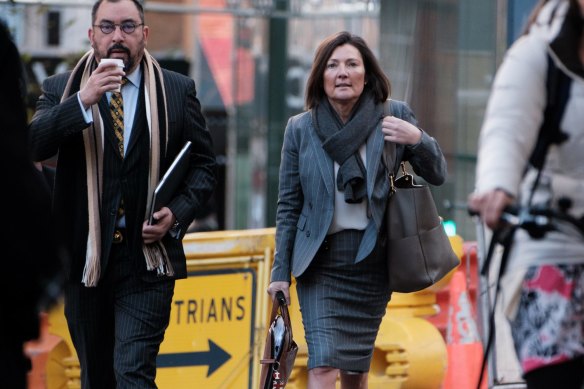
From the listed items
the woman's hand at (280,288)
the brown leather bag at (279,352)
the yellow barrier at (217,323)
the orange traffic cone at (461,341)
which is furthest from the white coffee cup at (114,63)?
the orange traffic cone at (461,341)

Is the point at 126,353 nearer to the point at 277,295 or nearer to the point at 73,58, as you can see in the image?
the point at 277,295

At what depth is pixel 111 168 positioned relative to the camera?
20.8 feet

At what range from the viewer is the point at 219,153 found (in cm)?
2230

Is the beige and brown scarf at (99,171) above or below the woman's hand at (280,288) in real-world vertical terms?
above

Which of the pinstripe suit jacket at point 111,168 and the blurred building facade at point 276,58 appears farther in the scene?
the blurred building facade at point 276,58

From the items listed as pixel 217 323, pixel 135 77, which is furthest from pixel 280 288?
pixel 217 323

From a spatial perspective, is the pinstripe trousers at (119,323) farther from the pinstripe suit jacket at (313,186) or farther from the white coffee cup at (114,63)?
the white coffee cup at (114,63)

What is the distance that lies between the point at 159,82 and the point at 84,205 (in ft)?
2.16

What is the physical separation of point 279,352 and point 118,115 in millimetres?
1315

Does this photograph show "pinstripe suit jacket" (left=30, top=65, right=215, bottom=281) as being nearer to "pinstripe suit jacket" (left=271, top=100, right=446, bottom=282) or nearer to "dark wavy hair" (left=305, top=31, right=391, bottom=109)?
"pinstripe suit jacket" (left=271, top=100, right=446, bottom=282)

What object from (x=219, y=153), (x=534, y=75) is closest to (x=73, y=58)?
(x=219, y=153)

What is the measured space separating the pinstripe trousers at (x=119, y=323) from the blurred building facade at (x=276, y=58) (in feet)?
12.9

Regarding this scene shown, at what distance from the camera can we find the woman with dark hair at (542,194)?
423 cm

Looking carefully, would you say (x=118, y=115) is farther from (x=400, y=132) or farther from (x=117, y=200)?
(x=400, y=132)
